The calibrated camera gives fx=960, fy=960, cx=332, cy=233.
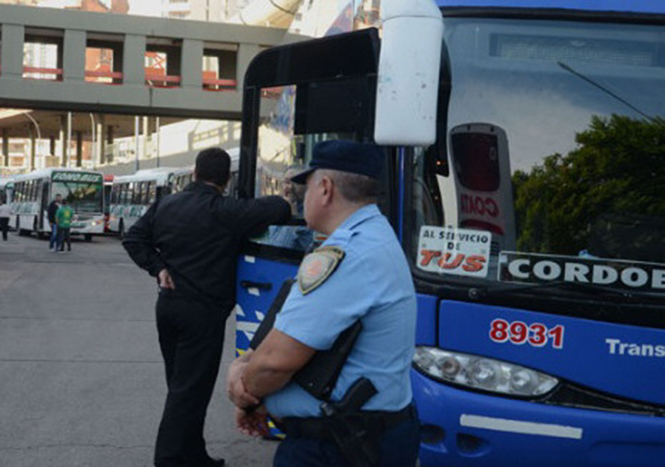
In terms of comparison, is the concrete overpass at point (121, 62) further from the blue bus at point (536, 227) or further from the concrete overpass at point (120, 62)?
the blue bus at point (536, 227)

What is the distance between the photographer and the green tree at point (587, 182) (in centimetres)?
429

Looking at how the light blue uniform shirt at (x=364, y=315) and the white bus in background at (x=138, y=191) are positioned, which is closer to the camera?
the light blue uniform shirt at (x=364, y=315)

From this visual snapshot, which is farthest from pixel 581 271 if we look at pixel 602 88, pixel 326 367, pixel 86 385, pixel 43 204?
pixel 43 204

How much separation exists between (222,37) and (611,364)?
103 ft

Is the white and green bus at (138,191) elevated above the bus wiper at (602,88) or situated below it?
below

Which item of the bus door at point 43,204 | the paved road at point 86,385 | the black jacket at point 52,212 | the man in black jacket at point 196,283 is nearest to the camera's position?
the man in black jacket at point 196,283

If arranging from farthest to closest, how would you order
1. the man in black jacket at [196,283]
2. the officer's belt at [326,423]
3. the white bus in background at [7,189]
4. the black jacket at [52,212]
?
the white bus in background at [7,189]
the black jacket at [52,212]
the man in black jacket at [196,283]
the officer's belt at [326,423]

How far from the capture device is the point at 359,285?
2.56 metres

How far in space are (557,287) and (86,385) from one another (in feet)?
15.3

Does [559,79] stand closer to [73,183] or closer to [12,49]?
[12,49]

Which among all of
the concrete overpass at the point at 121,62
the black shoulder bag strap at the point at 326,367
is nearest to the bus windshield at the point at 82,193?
the concrete overpass at the point at 121,62

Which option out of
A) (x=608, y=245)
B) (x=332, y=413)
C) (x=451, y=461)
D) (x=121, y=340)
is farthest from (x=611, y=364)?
(x=121, y=340)

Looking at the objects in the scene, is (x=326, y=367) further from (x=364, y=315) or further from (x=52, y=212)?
(x=52, y=212)

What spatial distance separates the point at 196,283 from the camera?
4.79m
